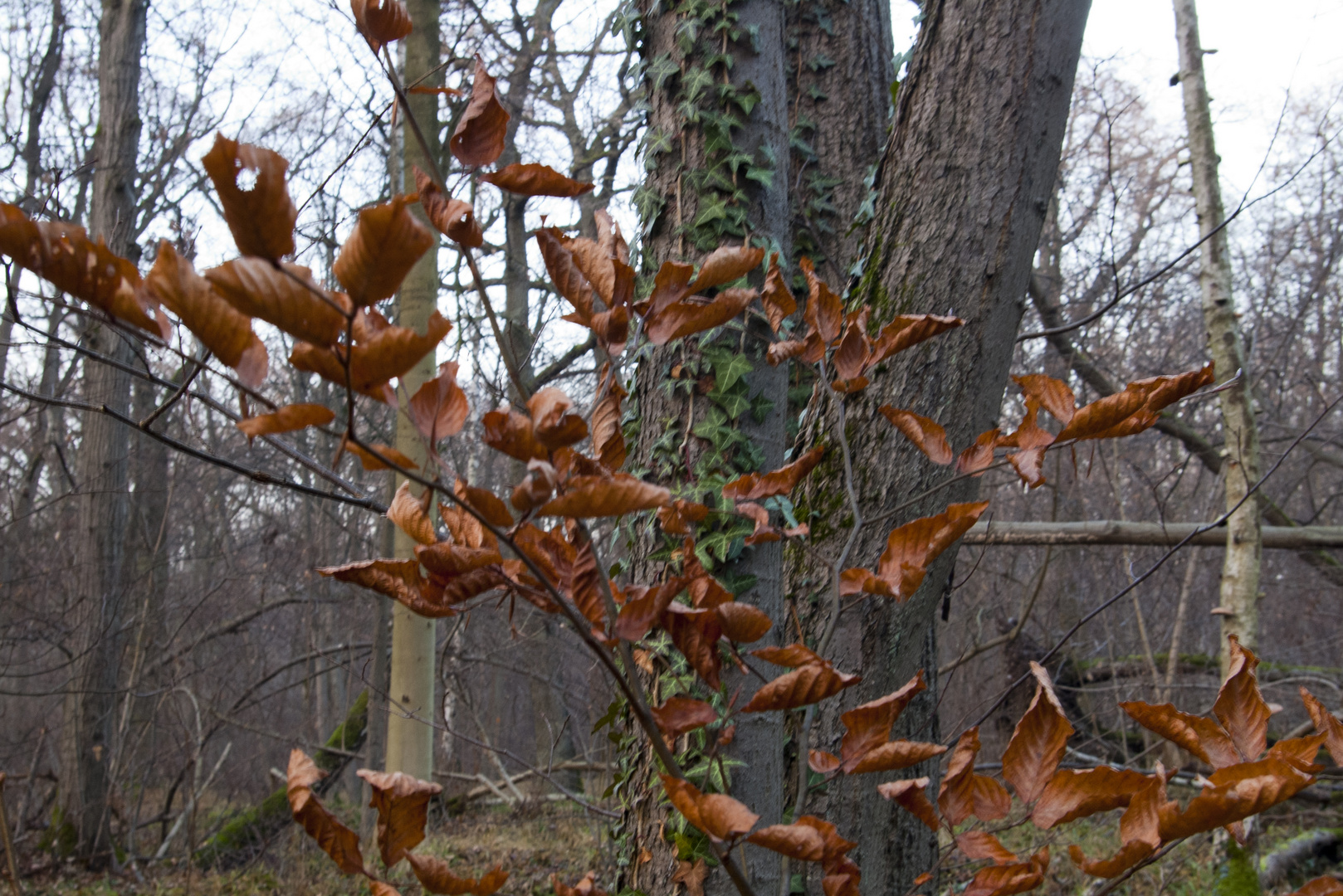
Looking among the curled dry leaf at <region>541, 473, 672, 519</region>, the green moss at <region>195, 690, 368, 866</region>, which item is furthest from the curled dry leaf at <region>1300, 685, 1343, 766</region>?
the green moss at <region>195, 690, 368, 866</region>

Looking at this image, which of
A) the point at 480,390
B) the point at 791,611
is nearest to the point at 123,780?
the point at 480,390

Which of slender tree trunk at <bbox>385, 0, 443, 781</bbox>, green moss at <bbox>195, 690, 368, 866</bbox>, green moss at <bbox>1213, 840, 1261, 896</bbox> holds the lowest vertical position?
green moss at <bbox>195, 690, 368, 866</bbox>

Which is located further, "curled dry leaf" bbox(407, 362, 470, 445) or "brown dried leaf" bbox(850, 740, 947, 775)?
"brown dried leaf" bbox(850, 740, 947, 775)

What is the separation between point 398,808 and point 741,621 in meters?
0.36

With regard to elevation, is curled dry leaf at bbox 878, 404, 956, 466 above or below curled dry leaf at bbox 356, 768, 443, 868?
above

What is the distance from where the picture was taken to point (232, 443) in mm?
10117

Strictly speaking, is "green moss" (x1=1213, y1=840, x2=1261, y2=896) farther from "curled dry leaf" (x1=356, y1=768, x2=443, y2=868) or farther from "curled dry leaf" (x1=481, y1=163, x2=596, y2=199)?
"curled dry leaf" (x1=481, y1=163, x2=596, y2=199)

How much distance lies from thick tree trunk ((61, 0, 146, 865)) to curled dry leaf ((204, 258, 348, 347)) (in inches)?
243

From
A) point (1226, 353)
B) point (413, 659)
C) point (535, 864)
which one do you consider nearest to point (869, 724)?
point (413, 659)

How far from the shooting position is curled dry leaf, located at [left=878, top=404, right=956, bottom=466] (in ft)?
3.45

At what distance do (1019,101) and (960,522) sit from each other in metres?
0.75

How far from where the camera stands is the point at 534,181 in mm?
869

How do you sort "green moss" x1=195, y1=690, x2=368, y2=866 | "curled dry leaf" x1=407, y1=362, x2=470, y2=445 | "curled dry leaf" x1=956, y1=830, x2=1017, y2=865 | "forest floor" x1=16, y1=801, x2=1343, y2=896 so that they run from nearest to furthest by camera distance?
"curled dry leaf" x1=407, y1=362, x2=470, y2=445 < "curled dry leaf" x1=956, y1=830, x2=1017, y2=865 < "forest floor" x1=16, y1=801, x2=1343, y2=896 < "green moss" x1=195, y1=690, x2=368, y2=866

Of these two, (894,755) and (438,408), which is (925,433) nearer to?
(894,755)
